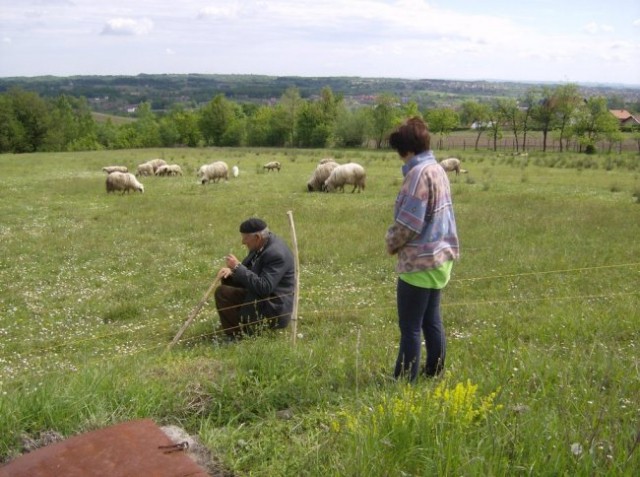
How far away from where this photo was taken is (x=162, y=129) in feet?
353

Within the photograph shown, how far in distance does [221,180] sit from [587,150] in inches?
2334

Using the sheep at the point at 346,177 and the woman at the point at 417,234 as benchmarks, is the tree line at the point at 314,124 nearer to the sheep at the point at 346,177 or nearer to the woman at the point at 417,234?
the sheep at the point at 346,177

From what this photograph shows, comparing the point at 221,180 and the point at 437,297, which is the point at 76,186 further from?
the point at 437,297

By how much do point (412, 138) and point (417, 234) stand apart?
0.83 meters

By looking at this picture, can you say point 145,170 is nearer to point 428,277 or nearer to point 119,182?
point 119,182

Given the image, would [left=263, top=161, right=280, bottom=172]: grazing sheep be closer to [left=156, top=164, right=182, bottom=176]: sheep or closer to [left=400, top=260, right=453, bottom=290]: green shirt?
[left=156, top=164, right=182, bottom=176]: sheep

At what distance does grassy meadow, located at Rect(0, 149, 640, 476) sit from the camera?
3.26 m

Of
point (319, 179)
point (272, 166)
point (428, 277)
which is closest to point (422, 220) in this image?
point (428, 277)

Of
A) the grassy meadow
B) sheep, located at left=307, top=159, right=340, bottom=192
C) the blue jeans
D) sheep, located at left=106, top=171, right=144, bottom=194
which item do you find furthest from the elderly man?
sheep, located at left=106, top=171, right=144, bottom=194

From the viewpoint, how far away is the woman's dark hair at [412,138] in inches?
195

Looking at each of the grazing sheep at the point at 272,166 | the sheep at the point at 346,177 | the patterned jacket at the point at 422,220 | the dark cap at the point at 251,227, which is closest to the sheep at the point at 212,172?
the grazing sheep at the point at 272,166

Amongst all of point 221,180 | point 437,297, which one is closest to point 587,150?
point 221,180

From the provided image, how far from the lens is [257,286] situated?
7.64 metres

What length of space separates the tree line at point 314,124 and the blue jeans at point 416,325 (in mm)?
65405
